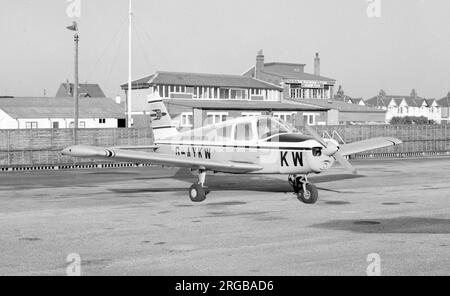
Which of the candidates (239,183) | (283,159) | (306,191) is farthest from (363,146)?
(283,159)

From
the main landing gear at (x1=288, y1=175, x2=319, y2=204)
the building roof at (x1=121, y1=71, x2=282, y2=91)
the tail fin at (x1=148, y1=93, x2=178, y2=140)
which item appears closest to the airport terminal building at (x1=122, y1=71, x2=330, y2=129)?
the building roof at (x1=121, y1=71, x2=282, y2=91)

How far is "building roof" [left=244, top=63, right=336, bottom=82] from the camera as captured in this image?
89938mm

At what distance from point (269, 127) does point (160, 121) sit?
5944mm

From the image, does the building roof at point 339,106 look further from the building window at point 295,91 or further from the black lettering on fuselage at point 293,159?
the black lettering on fuselage at point 293,159

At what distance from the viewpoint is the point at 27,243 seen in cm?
1115

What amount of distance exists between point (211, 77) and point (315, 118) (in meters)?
13.5

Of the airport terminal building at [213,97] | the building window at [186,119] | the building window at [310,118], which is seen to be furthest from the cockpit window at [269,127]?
Answer: the building window at [310,118]

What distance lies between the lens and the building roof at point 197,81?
7169 cm

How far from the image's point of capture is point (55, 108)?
75.9 meters

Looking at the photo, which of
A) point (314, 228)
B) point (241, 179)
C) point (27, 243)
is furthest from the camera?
point (241, 179)

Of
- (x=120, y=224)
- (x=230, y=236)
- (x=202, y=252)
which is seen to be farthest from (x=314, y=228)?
(x=120, y=224)

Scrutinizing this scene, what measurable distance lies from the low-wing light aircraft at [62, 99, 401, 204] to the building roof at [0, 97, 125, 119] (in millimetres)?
56950
